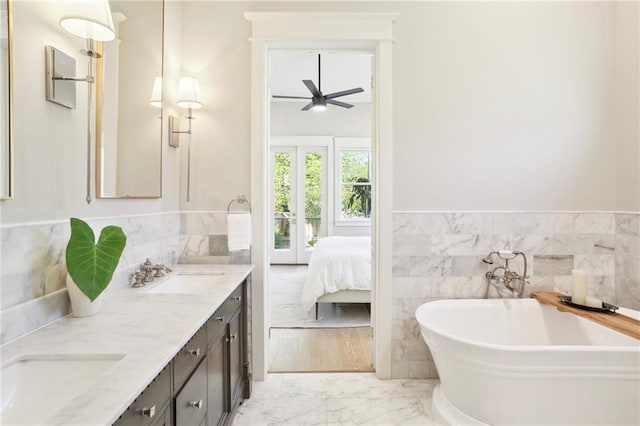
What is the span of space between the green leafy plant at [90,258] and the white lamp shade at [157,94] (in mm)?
1041

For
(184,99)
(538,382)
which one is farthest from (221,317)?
(538,382)

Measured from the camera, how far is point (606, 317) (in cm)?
199

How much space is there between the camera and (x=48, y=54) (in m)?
1.21

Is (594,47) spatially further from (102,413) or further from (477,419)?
(102,413)

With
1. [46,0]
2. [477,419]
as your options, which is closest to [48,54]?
[46,0]

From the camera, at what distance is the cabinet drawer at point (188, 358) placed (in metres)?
1.10

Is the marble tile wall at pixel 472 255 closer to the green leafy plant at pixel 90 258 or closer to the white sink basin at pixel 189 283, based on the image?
the white sink basin at pixel 189 283

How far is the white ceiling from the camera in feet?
13.3

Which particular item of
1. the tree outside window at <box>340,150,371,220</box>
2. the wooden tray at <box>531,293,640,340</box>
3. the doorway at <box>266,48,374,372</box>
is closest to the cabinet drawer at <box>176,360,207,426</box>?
the wooden tray at <box>531,293,640,340</box>

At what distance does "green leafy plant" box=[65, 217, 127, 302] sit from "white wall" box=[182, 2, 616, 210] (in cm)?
114

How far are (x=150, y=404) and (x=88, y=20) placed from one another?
1405 millimetres

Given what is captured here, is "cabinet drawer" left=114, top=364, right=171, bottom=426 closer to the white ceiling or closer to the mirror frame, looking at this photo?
the mirror frame

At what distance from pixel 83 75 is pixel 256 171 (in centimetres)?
111

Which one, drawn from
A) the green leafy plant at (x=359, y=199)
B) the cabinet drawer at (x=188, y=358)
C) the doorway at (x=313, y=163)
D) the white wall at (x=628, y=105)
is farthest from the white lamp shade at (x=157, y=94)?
the green leafy plant at (x=359, y=199)
